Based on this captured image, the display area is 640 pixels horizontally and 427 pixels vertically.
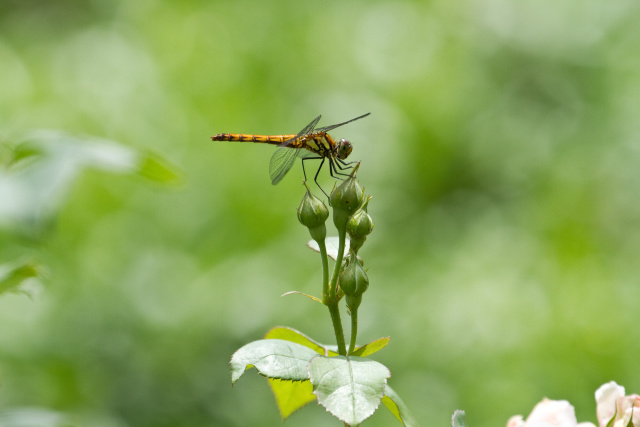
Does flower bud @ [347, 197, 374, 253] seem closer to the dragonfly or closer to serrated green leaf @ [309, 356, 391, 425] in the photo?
serrated green leaf @ [309, 356, 391, 425]

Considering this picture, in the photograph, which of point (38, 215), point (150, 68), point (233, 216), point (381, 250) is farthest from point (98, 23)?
point (38, 215)

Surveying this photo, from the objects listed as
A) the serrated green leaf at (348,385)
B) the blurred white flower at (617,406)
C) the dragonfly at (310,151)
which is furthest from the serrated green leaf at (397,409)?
the dragonfly at (310,151)

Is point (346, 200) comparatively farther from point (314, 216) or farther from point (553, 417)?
point (553, 417)

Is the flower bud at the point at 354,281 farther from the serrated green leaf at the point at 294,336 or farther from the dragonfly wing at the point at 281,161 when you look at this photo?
the dragonfly wing at the point at 281,161

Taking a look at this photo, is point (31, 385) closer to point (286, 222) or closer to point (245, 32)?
point (286, 222)

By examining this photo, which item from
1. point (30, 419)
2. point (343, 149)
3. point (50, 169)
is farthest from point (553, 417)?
point (50, 169)
